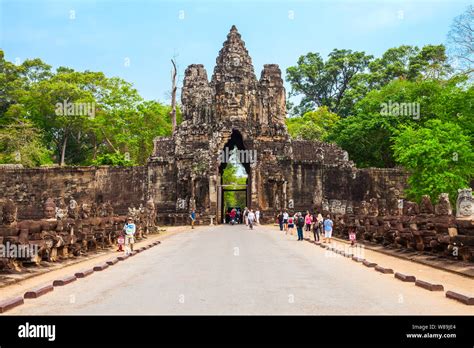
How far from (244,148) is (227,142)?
5.20 feet

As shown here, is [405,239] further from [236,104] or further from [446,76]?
[446,76]

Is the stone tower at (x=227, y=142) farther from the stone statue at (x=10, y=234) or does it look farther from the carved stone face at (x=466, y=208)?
the stone statue at (x=10, y=234)

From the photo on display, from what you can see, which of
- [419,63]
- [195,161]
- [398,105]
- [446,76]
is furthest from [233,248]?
[419,63]

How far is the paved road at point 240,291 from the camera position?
334 inches

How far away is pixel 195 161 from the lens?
1767 inches

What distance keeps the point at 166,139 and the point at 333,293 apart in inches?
1591

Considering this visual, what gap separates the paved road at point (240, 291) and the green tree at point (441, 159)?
18.8m

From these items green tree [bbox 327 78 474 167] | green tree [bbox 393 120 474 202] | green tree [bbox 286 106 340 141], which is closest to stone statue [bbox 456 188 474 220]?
green tree [bbox 393 120 474 202]

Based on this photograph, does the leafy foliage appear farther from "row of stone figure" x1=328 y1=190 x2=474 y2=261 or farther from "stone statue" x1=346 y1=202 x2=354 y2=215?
"row of stone figure" x1=328 y1=190 x2=474 y2=261

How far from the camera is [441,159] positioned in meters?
32.8

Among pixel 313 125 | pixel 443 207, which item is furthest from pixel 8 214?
pixel 313 125
